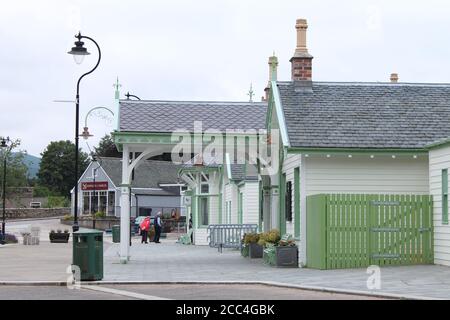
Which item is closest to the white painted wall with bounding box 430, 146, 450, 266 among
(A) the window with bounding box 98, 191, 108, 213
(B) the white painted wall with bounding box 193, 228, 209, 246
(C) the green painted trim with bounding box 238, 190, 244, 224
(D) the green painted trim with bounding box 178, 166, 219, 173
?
(C) the green painted trim with bounding box 238, 190, 244, 224

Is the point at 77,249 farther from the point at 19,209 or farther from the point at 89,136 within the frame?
the point at 19,209

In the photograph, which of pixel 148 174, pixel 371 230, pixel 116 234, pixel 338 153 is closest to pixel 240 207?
pixel 116 234

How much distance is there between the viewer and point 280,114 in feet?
78.5

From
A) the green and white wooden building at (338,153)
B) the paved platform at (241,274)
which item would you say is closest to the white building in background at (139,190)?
the green and white wooden building at (338,153)

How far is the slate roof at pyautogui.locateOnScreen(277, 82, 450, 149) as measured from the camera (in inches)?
902

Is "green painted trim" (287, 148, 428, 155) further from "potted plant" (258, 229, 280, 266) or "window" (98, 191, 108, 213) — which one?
"window" (98, 191, 108, 213)

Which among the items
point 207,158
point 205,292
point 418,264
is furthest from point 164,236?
point 205,292

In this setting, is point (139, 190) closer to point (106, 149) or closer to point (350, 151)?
point (106, 149)

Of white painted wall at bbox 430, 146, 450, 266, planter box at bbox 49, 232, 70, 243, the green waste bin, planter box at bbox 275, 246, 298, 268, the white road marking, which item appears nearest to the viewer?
the white road marking

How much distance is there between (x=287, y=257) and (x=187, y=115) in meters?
6.14

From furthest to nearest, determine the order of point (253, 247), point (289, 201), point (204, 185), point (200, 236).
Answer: point (204, 185)
point (200, 236)
point (253, 247)
point (289, 201)

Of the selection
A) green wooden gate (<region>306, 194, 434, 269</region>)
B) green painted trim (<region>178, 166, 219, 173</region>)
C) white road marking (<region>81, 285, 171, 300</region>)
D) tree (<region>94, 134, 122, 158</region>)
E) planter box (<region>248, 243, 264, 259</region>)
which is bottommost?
white road marking (<region>81, 285, 171, 300</region>)

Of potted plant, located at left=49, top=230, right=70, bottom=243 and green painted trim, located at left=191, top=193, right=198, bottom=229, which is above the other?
green painted trim, located at left=191, top=193, right=198, bottom=229
